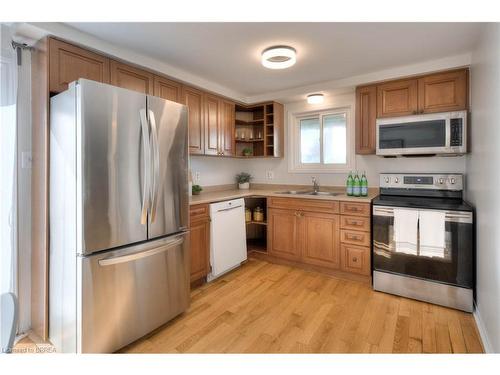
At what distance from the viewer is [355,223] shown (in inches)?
107

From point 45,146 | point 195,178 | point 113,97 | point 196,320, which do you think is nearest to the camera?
point 113,97

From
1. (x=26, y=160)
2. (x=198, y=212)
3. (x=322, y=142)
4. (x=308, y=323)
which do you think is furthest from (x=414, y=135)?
(x=26, y=160)

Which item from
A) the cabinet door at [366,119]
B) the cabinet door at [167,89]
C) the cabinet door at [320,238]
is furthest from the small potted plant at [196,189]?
the cabinet door at [366,119]

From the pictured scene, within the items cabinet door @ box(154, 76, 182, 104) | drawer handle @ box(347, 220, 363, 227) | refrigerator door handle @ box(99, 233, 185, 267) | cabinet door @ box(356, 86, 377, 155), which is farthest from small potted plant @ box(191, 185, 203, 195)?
cabinet door @ box(356, 86, 377, 155)

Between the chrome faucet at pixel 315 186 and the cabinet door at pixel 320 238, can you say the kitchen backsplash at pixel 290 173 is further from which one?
the cabinet door at pixel 320 238

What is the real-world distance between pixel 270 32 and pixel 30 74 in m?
1.83

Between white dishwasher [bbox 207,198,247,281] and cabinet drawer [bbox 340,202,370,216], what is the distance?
3.90 ft

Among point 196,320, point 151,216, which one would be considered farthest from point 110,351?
point 151,216

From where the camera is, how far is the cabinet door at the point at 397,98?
2.67 metres

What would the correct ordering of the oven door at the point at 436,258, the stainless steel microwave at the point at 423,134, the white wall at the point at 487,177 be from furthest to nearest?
the stainless steel microwave at the point at 423,134 < the oven door at the point at 436,258 < the white wall at the point at 487,177

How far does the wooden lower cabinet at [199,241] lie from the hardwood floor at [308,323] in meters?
0.19

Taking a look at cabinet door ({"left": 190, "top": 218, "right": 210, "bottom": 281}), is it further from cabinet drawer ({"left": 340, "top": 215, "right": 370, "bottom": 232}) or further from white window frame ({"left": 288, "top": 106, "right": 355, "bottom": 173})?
white window frame ({"left": 288, "top": 106, "right": 355, "bottom": 173})

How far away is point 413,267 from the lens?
237 cm
